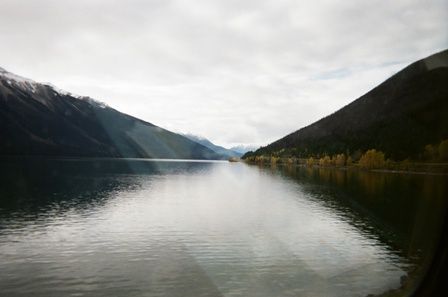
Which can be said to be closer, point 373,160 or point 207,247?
point 207,247

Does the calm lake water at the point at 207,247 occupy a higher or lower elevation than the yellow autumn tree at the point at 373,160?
lower

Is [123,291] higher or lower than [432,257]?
lower

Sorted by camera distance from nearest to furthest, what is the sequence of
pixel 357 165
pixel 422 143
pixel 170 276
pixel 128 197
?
pixel 170 276 → pixel 128 197 → pixel 422 143 → pixel 357 165

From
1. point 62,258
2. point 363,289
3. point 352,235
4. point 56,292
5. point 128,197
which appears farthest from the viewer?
point 128,197

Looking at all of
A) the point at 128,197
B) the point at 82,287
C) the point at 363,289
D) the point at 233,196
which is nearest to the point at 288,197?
the point at 233,196

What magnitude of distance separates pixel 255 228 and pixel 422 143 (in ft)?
497

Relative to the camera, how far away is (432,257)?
8.37 m

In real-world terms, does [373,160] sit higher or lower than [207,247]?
higher

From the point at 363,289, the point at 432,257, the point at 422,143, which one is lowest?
the point at 363,289

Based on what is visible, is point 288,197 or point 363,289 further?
point 288,197

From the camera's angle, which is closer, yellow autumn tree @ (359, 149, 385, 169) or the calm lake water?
the calm lake water

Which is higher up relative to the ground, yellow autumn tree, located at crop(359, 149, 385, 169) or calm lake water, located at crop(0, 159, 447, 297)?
yellow autumn tree, located at crop(359, 149, 385, 169)

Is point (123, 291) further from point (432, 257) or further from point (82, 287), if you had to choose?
point (432, 257)

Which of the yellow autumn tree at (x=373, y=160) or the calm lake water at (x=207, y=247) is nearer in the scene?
the calm lake water at (x=207, y=247)
